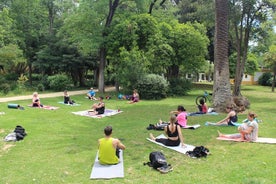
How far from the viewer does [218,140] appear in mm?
9008

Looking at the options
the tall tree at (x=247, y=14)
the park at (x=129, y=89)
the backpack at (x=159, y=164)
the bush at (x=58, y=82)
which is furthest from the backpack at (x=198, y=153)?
the bush at (x=58, y=82)

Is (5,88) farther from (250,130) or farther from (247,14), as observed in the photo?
(247,14)

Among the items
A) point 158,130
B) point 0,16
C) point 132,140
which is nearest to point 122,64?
point 0,16

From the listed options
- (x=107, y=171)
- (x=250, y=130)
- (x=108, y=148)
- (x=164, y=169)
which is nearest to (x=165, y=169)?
(x=164, y=169)

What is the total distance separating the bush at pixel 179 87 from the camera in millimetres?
26234

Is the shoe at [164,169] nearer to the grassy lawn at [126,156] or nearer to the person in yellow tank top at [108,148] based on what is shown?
the grassy lawn at [126,156]

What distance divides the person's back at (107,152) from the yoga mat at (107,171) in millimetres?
138

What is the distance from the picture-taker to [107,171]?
618 centimetres

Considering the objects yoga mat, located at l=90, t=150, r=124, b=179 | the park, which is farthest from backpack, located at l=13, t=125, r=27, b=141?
yoga mat, located at l=90, t=150, r=124, b=179

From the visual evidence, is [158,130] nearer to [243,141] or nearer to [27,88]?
[243,141]

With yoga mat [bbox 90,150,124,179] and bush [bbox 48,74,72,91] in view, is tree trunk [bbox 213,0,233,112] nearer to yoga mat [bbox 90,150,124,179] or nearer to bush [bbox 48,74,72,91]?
yoga mat [bbox 90,150,124,179]

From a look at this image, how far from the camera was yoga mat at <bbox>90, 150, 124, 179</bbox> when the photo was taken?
5.90 metres

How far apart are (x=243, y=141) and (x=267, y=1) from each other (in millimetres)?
17087

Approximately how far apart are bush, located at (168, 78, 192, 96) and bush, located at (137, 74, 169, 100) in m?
2.86
